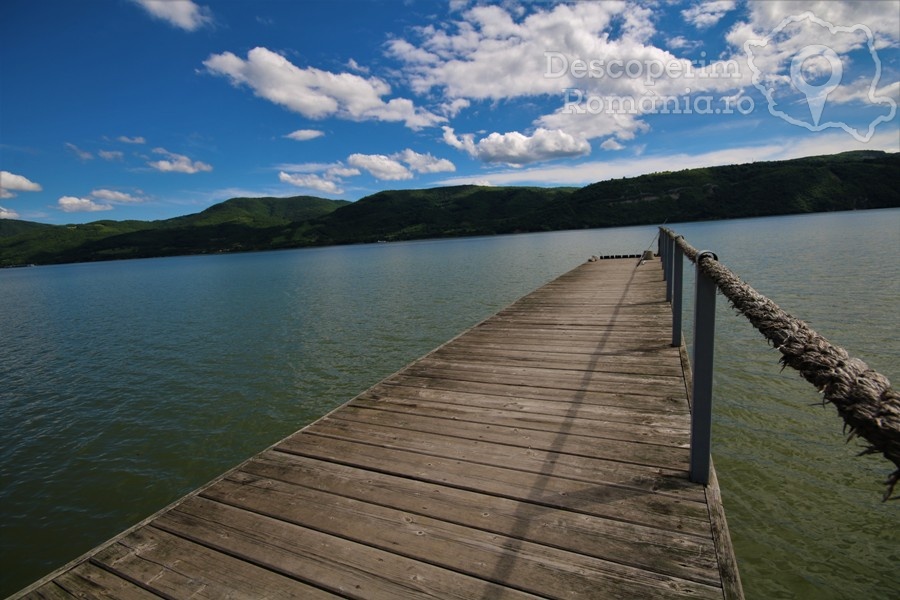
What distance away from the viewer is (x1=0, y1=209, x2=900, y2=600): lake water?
4.52 m

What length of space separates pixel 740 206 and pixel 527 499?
157 m

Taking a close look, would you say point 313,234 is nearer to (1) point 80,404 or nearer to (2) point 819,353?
(1) point 80,404

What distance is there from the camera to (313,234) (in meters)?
181

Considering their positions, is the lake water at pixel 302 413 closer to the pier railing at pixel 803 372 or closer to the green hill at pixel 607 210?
the pier railing at pixel 803 372

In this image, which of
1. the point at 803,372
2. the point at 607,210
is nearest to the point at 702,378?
the point at 803,372

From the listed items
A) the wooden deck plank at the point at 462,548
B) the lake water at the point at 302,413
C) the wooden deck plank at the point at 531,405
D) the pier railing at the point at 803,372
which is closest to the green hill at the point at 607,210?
the lake water at the point at 302,413

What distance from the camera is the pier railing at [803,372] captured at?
1.25 meters

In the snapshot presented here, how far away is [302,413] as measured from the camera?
9008mm

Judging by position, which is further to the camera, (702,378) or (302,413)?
(302,413)

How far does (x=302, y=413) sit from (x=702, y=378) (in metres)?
8.03

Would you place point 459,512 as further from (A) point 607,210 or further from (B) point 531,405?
(A) point 607,210

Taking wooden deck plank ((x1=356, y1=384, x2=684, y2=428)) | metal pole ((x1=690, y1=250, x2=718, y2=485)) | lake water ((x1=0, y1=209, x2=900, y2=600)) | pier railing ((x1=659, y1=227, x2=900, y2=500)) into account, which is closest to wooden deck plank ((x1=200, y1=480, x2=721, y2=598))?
metal pole ((x1=690, y1=250, x2=718, y2=485))

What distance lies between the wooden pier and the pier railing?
689 mm

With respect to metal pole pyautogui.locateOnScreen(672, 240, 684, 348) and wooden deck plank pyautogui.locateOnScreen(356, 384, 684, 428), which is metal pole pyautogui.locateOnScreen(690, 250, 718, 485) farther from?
metal pole pyautogui.locateOnScreen(672, 240, 684, 348)
